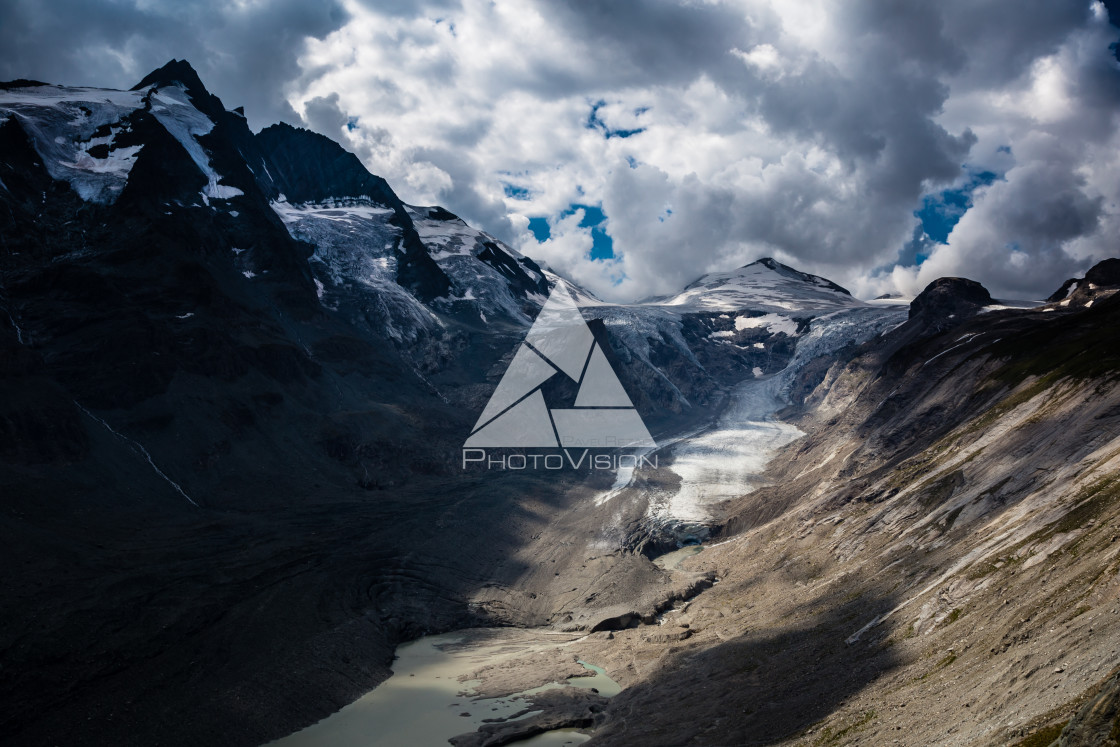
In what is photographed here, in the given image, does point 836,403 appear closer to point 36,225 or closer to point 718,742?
point 718,742

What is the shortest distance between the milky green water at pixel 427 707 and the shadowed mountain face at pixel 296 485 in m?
1.68

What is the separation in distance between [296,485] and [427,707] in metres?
45.4

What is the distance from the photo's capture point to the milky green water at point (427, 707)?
126 feet

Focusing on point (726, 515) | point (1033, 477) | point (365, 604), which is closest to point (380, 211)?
point (726, 515)

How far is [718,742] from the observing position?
27.8 meters

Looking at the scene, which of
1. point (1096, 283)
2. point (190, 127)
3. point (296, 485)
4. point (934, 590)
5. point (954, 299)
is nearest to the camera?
point (934, 590)

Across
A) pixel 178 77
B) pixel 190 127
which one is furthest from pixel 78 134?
pixel 178 77

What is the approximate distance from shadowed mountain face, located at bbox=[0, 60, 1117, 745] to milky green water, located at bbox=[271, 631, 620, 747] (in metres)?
1.68

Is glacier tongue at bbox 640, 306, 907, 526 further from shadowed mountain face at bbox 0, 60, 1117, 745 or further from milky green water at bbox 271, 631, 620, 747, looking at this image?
milky green water at bbox 271, 631, 620, 747

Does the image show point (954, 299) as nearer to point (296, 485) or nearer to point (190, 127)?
point (296, 485)

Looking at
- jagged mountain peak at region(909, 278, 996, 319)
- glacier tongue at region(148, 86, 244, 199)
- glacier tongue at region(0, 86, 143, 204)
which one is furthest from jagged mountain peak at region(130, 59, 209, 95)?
jagged mountain peak at region(909, 278, 996, 319)

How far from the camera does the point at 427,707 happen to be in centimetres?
4278

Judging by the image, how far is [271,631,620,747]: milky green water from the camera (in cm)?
3847

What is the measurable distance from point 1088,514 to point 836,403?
122688mm
